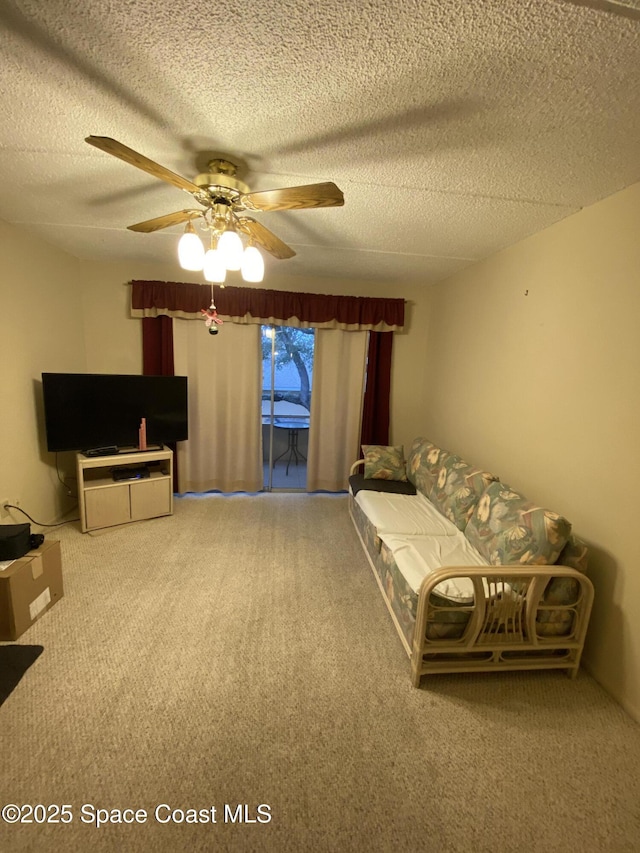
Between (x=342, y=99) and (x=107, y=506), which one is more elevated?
(x=342, y=99)

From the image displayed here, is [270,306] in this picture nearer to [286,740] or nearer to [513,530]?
[513,530]

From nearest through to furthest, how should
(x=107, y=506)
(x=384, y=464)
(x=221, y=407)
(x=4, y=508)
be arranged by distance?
(x=4, y=508) < (x=107, y=506) < (x=384, y=464) < (x=221, y=407)

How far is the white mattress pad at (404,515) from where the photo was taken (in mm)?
2492

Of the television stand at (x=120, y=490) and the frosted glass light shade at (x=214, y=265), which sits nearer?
the frosted glass light shade at (x=214, y=265)

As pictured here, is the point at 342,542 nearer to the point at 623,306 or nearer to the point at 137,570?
the point at 137,570

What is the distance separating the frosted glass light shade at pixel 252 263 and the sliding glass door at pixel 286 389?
2.17 m

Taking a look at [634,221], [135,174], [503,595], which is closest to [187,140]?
[135,174]

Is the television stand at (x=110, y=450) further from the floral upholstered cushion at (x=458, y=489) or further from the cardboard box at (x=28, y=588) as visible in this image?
the floral upholstered cushion at (x=458, y=489)

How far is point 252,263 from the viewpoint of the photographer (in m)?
1.65


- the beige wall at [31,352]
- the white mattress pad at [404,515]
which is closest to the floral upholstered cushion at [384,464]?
the white mattress pad at [404,515]

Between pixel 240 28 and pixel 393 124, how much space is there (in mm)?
613

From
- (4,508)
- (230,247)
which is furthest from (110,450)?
(230,247)

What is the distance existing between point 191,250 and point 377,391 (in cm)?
282

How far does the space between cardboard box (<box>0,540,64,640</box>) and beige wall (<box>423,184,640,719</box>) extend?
121 inches
